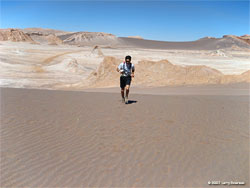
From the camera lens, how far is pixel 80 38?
10638 centimetres

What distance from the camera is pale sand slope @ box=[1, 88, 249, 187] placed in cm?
371

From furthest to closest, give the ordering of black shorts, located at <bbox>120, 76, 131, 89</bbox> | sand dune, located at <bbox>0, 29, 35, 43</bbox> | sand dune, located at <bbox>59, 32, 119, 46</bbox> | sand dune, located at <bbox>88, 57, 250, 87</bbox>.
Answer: sand dune, located at <bbox>59, 32, 119, 46</bbox> < sand dune, located at <bbox>0, 29, 35, 43</bbox> < sand dune, located at <bbox>88, 57, 250, 87</bbox> < black shorts, located at <bbox>120, 76, 131, 89</bbox>

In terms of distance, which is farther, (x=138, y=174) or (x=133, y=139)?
(x=133, y=139)

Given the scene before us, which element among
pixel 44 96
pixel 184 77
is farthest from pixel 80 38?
pixel 44 96

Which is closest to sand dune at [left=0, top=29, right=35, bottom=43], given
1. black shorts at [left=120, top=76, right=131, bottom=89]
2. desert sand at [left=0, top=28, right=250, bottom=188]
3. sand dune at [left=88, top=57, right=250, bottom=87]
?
sand dune at [left=88, top=57, right=250, bottom=87]

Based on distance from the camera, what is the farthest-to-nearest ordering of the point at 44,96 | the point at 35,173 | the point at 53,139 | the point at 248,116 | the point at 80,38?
the point at 80,38 → the point at 44,96 → the point at 248,116 → the point at 53,139 → the point at 35,173

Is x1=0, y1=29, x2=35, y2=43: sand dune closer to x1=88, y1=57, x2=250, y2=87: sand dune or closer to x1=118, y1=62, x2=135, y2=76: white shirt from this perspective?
x1=88, y1=57, x2=250, y2=87: sand dune

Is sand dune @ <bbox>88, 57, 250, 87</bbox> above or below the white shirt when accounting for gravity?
below

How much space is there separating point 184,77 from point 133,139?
1361cm

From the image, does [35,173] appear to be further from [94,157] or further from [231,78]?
[231,78]

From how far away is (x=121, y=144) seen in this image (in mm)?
4738

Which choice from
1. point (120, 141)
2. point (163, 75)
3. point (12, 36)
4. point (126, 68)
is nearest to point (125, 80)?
point (126, 68)

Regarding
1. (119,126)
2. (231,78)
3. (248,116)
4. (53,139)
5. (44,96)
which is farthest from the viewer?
(231,78)

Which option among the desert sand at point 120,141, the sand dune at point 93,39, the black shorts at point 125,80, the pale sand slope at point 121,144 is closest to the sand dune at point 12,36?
the sand dune at point 93,39
